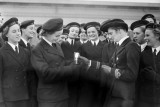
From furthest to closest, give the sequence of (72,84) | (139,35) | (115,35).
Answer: (72,84)
(139,35)
(115,35)

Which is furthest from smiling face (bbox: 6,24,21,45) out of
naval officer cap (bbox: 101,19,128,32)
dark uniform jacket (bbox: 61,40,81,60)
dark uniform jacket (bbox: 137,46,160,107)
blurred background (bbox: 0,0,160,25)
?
dark uniform jacket (bbox: 137,46,160,107)

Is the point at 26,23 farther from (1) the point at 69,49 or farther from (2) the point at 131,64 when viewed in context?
(2) the point at 131,64

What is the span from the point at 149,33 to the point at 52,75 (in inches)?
55.2

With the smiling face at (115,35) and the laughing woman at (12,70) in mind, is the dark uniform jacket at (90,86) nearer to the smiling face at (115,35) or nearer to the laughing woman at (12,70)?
the smiling face at (115,35)

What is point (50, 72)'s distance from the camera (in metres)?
2.27

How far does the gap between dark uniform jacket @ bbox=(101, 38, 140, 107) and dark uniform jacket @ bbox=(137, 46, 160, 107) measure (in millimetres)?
305

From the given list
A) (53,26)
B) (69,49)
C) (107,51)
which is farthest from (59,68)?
(107,51)

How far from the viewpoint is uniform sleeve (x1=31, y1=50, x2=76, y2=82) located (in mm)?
2254

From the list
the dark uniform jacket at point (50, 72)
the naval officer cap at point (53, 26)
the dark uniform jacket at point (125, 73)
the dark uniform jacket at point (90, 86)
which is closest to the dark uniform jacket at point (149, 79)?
the dark uniform jacket at point (125, 73)

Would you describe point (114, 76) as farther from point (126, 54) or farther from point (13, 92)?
point (13, 92)

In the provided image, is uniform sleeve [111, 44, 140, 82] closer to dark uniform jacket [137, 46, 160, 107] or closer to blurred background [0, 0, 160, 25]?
dark uniform jacket [137, 46, 160, 107]

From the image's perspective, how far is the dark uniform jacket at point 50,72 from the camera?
2289 millimetres

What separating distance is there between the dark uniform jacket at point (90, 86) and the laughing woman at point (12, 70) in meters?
1.07

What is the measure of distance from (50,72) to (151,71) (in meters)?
1.29
